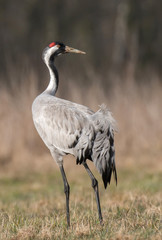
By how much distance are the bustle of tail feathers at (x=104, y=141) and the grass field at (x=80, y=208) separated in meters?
0.46

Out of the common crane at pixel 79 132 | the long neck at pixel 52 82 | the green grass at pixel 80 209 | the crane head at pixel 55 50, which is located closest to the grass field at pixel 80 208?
the green grass at pixel 80 209

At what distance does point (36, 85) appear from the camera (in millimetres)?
9547

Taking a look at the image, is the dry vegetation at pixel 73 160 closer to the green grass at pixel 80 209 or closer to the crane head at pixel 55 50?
the green grass at pixel 80 209

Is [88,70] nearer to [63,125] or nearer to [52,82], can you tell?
[52,82]

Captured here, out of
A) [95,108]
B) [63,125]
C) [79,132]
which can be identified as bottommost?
[79,132]

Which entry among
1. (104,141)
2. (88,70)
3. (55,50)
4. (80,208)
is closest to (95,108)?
(88,70)

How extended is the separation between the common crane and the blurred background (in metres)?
3.79

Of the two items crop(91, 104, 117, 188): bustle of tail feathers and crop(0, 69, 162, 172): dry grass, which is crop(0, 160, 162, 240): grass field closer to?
crop(91, 104, 117, 188): bustle of tail feathers

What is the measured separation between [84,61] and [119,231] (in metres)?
18.9

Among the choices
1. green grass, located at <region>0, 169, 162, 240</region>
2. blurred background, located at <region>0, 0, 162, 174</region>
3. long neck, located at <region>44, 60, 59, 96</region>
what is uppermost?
blurred background, located at <region>0, 0, 162, 174</region>

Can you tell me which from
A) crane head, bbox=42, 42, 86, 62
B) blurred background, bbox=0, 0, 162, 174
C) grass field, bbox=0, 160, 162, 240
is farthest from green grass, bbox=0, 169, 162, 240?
crane head, bbox=42, 42, 86, 62

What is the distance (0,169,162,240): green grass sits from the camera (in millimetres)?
3955

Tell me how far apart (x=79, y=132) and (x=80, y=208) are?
1.16m

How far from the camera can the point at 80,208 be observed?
5492mm
